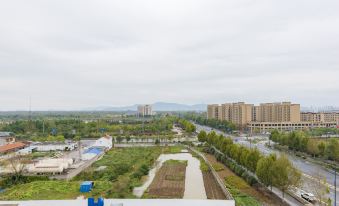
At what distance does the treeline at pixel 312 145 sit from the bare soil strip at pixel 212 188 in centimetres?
799

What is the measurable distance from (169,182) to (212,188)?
216 cm

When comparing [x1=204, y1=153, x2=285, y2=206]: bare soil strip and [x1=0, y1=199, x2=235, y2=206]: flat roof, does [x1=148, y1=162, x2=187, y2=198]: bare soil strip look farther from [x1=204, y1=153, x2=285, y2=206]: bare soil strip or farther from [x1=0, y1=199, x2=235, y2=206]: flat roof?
[x1=0, y1=199, x2=235, y2=206]: flat roof

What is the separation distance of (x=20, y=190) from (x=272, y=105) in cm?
3733

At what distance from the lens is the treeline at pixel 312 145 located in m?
18.6

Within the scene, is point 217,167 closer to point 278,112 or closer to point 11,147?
point 11,147

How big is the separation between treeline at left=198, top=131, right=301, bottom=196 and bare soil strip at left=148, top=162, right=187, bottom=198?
285cm

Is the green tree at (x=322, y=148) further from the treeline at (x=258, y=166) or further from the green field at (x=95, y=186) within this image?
the green field at (x=95, y=186)

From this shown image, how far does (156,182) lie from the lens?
14570 mm

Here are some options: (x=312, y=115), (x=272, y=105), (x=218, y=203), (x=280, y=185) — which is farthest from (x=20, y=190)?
(x=312, y=115)

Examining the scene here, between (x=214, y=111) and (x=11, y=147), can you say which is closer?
(x=11, y=147)

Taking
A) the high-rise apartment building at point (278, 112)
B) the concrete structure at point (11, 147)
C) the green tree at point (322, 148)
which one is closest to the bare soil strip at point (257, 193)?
the green tree at point (322, 148)

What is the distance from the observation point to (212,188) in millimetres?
13562

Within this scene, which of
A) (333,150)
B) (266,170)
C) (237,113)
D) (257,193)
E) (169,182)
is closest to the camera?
(266,170)

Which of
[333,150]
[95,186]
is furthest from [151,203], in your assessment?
[333,150]
